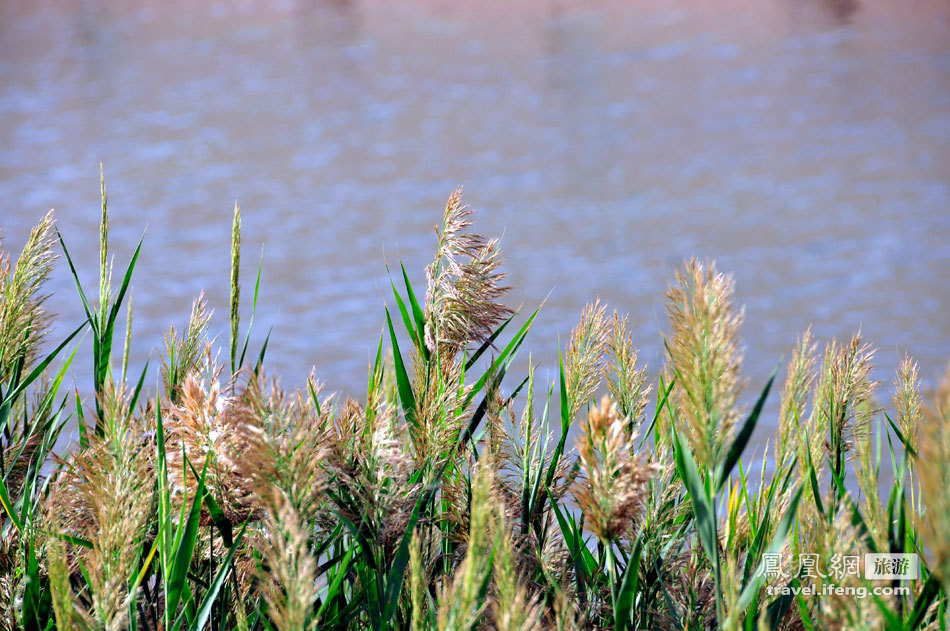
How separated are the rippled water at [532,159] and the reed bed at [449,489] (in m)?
3.50

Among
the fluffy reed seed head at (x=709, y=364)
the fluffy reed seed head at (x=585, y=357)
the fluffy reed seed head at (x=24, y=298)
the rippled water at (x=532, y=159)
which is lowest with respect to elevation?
the fluffy reed seed head at (x=709, y=364)

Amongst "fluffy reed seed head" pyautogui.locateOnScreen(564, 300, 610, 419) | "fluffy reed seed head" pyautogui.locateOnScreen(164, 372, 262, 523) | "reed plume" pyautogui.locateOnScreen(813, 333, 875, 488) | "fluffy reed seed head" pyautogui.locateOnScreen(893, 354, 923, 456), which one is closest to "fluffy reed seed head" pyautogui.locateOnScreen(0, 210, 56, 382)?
"fluffy reed seed head" pyautogui.locateOnScreen(164, 372, 262, 523)

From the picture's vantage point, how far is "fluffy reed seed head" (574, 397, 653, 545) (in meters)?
0.90

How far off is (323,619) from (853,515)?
62 centimetres

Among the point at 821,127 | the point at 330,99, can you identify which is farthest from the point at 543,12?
the point at 821,127

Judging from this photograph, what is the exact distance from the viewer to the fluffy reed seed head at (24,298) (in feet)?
4.04

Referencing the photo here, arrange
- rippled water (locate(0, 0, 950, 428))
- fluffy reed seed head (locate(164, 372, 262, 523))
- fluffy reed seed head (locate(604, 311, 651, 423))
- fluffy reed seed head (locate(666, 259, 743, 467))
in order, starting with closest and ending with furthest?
fluffy reed seed head (locate(666, 259, 743, 467))
fluffy reed seed head (locate(164, 372, 262, 523))
fluffy reed seed head (locate(604, 311, 651, 423))
rippled water (locate(0, 0, 950, 428))

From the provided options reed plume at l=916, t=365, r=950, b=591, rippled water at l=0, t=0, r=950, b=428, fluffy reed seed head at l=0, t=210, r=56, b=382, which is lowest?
reed plume at l=916, t=365, r=950, b=591

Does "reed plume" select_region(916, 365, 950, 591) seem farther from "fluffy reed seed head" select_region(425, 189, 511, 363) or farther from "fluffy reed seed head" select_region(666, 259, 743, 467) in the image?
"fluffy reed seed head" select_region(425, 189, 511, 363)

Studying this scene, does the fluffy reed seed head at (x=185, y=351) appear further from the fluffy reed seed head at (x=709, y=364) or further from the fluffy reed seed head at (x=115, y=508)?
the fluffy reed seed head at (x=709, y=364)

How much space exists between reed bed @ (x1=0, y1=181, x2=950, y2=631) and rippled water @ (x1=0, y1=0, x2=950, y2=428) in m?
3.50

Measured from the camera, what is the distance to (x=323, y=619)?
1243 mm

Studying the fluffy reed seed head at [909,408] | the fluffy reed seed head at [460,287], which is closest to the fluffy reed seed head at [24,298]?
→ the fluffy reed seed head at [460,287]

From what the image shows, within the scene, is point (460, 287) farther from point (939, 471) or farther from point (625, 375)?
point (939, 471)
